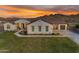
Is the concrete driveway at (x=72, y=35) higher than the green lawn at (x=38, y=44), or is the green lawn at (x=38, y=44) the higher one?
the concrete driveway at (x=72, y=35)

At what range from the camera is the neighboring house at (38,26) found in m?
2.00

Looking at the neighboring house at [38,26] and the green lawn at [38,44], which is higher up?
the neighboring house at [38,26]

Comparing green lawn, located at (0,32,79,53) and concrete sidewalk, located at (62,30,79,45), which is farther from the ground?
concrete sidewalk, located at (62,30,79,45)

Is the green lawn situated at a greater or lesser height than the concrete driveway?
lesser

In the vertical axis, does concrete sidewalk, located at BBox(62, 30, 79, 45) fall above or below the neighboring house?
below

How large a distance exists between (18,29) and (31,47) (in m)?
0.21

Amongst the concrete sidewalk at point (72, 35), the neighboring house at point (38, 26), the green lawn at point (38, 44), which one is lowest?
the green lawn at point (38, 44)

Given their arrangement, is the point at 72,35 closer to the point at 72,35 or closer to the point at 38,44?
the point at 72,35

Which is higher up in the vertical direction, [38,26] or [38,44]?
[38,26]

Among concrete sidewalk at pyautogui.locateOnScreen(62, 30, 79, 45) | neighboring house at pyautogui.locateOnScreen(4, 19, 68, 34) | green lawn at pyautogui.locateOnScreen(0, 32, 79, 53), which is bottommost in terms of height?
green lawn at pyautogui.locateOnScreen(0, 32, 79, 53)

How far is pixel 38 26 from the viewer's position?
2.01 meters

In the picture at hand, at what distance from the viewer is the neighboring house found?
2.00 metres

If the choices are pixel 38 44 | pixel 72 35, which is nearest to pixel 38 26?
pixel 38 44
